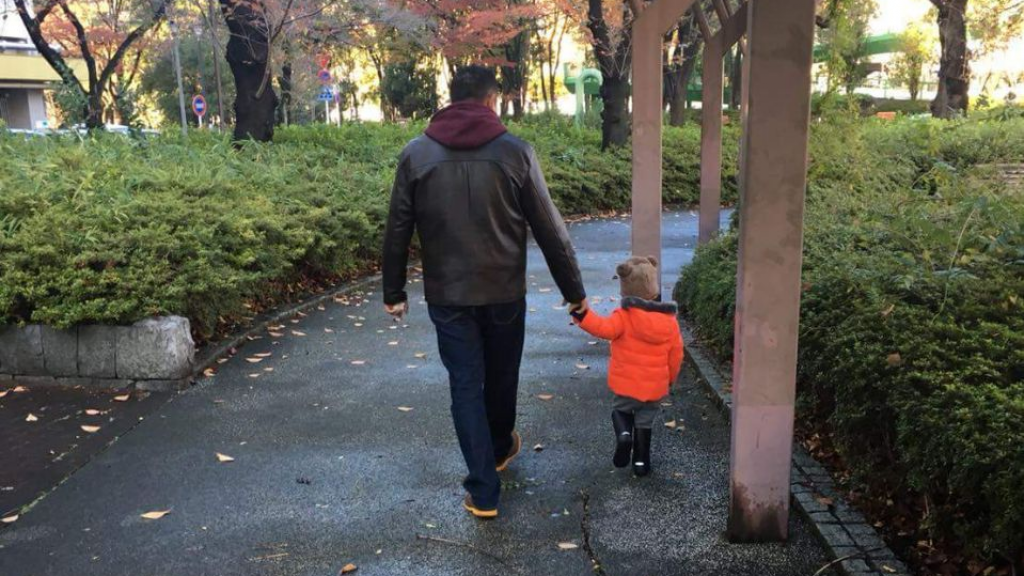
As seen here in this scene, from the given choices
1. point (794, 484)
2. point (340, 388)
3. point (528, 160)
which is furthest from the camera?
point (340, 388)

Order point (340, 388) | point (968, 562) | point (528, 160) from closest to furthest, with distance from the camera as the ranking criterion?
1. point (968, 562)
2. point (528, 160)
3. point (340, 388)

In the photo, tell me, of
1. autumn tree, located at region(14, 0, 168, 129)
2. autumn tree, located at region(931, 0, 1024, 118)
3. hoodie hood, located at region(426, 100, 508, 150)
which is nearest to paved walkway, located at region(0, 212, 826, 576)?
hoodie hood, located at region(426, 100, 508, 150)

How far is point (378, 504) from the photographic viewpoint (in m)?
3.85

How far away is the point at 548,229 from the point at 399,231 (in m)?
0.64

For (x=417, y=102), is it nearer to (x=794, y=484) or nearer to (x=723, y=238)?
(x=723, y=238)

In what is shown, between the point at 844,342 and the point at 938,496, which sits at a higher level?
the point at 844,342

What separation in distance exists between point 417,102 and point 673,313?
1210 inches

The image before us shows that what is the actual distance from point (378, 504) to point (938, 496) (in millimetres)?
2374

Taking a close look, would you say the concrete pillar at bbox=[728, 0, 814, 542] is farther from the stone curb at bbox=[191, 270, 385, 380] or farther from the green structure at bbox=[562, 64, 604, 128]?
the green structure at bbox=[562, 64, 604, 128]

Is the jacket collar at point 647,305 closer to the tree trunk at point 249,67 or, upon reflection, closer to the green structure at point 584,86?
the tree trunk at point 249,67

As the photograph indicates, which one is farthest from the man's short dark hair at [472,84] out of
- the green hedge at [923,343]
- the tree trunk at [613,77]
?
the tree trunk at [613,77]

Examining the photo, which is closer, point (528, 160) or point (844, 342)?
point (528, 160)

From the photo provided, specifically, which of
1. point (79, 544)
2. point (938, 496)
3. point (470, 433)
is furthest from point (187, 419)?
point (938, 496)

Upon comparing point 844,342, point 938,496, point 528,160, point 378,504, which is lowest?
point 378,504
